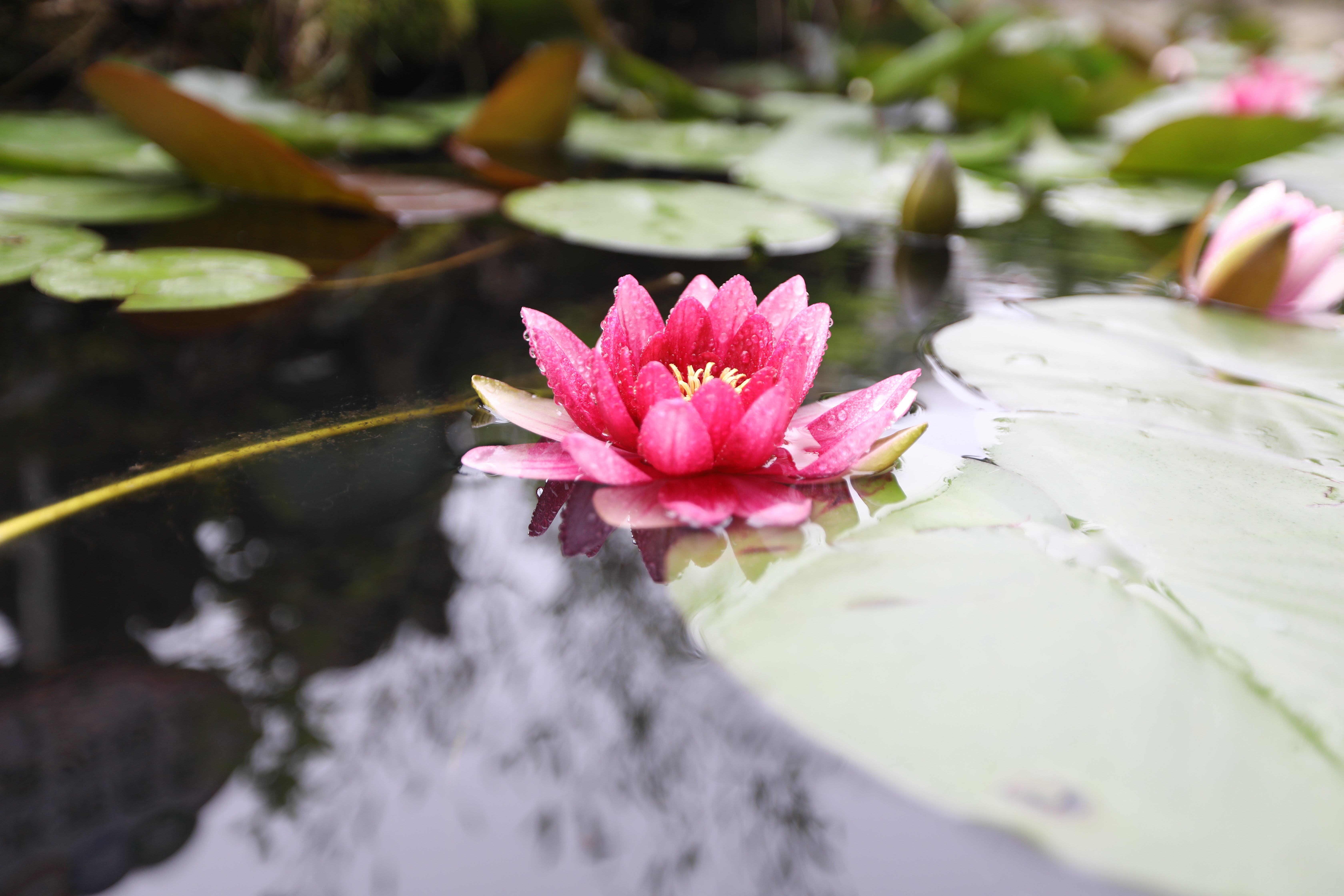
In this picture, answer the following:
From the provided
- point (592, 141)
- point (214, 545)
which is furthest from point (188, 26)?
point (214, 545)

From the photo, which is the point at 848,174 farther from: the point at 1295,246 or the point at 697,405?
the point at 697,405

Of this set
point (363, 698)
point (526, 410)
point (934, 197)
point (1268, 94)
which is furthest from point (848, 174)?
point (363, 698)

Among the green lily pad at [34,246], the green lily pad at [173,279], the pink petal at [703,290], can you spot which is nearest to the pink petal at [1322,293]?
the pink petal at [703,290]

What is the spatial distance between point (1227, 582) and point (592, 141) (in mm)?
2491

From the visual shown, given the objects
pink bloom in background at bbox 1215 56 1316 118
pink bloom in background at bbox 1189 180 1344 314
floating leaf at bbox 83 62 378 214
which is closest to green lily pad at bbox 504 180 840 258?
floating leaf at bbox 83 62 378 214

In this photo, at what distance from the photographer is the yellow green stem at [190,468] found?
750 millimetres

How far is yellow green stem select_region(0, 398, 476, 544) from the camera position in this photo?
750 millimetres

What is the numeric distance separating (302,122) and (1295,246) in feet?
7.90

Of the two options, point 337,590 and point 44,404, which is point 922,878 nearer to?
point 337,590

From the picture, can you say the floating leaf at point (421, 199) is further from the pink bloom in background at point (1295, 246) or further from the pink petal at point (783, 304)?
the pink bloom in background at point (1295, 246)

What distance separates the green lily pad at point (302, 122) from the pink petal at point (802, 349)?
5.97 ft

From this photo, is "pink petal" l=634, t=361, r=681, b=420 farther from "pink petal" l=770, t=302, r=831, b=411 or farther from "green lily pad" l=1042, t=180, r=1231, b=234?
"green lily pad" l=1042, t=180, r=1231, b=234

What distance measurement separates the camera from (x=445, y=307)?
137 centimetres

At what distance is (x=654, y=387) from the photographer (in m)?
0.73
